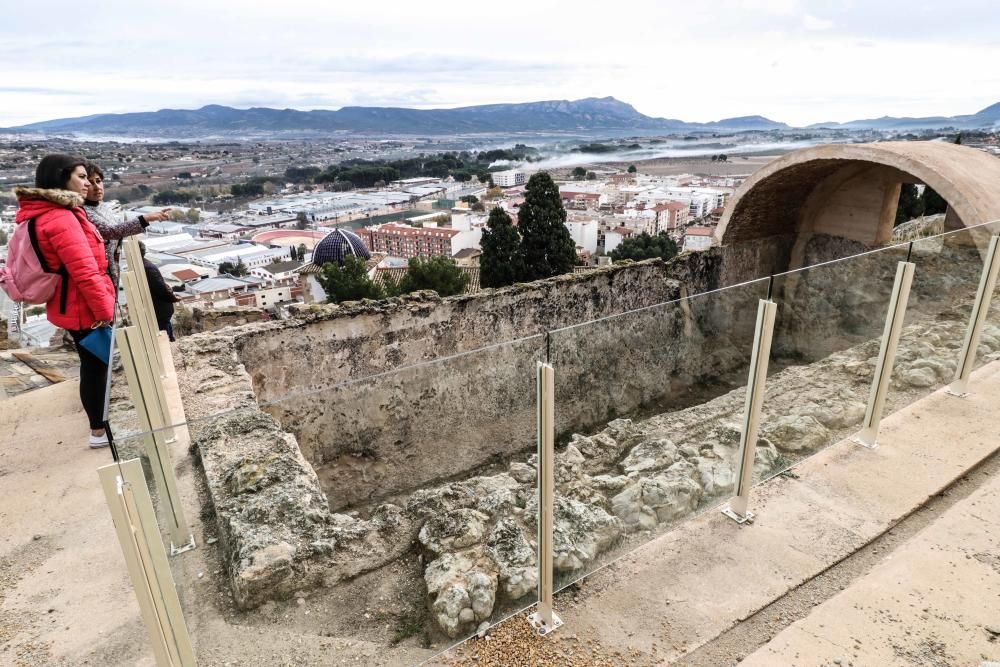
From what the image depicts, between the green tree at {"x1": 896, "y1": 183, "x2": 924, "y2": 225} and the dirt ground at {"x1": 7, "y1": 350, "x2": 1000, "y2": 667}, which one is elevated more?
the dirt ground at {"x1": 7, "y1": 350, "x2": 1000, "y2": 667}

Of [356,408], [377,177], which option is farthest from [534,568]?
[377,177]

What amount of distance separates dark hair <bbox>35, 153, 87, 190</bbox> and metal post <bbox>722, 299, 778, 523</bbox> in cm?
437

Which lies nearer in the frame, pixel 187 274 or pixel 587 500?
pixel 587 500

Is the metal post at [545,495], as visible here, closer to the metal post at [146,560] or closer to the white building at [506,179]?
the metal post at [146,560]

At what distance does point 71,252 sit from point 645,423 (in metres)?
3.71

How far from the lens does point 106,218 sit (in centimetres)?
475

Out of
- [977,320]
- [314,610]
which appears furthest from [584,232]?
[314,610]

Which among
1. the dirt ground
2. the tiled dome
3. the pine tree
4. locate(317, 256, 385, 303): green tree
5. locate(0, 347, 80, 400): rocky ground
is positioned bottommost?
the tiled dome

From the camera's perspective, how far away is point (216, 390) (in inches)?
222

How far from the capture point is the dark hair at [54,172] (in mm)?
3895

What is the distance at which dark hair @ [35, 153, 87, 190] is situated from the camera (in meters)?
3.89

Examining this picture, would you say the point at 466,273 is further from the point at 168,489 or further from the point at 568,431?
the point at 168,489

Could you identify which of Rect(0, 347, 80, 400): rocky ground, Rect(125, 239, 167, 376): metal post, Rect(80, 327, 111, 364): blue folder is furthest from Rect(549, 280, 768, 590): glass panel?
Rect(0, 347, 80, 400): rocky ground

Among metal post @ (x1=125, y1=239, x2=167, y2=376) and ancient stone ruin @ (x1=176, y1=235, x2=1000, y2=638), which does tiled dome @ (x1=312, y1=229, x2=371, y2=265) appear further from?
ancient stone ruin @ (x1=176, y1=235, x2=1000, y2=638)
